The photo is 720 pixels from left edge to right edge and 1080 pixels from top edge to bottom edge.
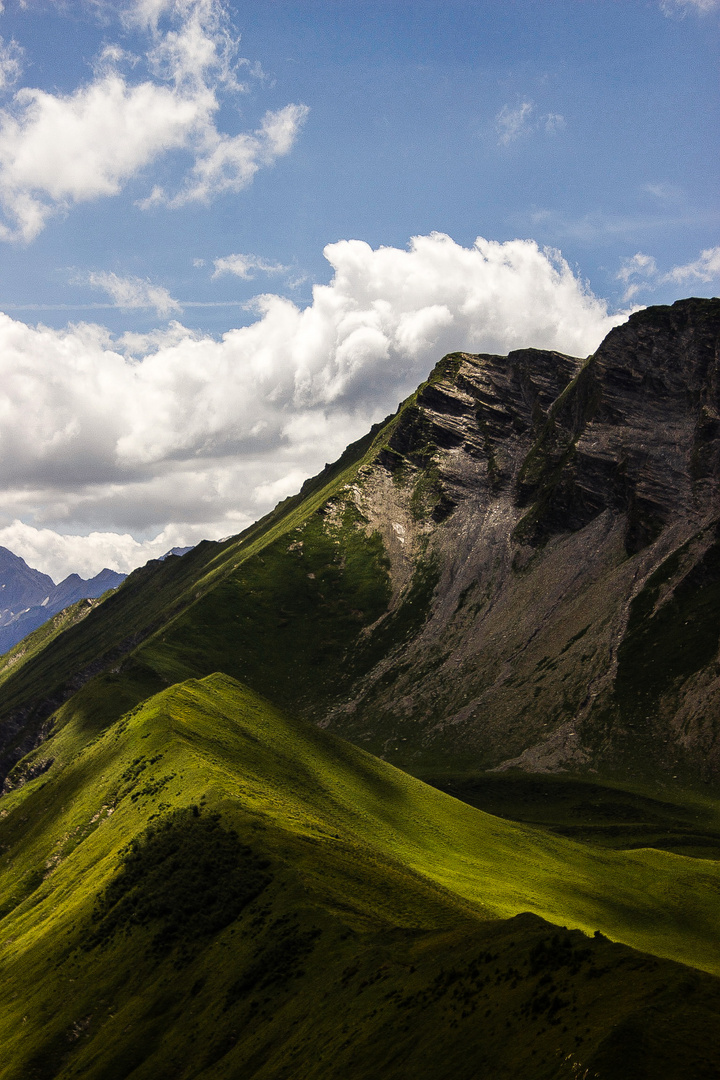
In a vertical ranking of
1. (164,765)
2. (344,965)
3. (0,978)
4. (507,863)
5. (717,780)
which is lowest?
(717,780)

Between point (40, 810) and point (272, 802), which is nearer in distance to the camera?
point (272, 802)

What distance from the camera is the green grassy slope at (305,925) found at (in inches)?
1469

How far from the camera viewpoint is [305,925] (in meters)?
59.0

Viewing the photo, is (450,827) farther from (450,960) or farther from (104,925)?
(450,960)

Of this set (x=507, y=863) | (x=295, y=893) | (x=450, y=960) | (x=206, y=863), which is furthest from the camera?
(x=507, y=863)

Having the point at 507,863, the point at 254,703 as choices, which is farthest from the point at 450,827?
the point at 254,703

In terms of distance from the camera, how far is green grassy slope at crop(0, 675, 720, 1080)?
37.3 meters

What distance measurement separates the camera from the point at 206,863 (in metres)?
70.7

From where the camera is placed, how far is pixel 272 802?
3533 inches

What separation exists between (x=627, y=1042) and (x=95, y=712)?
163 m

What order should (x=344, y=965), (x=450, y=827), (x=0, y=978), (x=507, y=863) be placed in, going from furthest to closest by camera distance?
(x=450, y=827)
(x=507, y=863)
(x=0, y=978)
(x=344, y=965)

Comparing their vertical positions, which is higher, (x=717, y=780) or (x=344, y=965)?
(x=344, y=965)

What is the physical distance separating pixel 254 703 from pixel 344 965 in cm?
8748

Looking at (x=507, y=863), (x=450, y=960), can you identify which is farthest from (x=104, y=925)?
(x=507, y=863)
